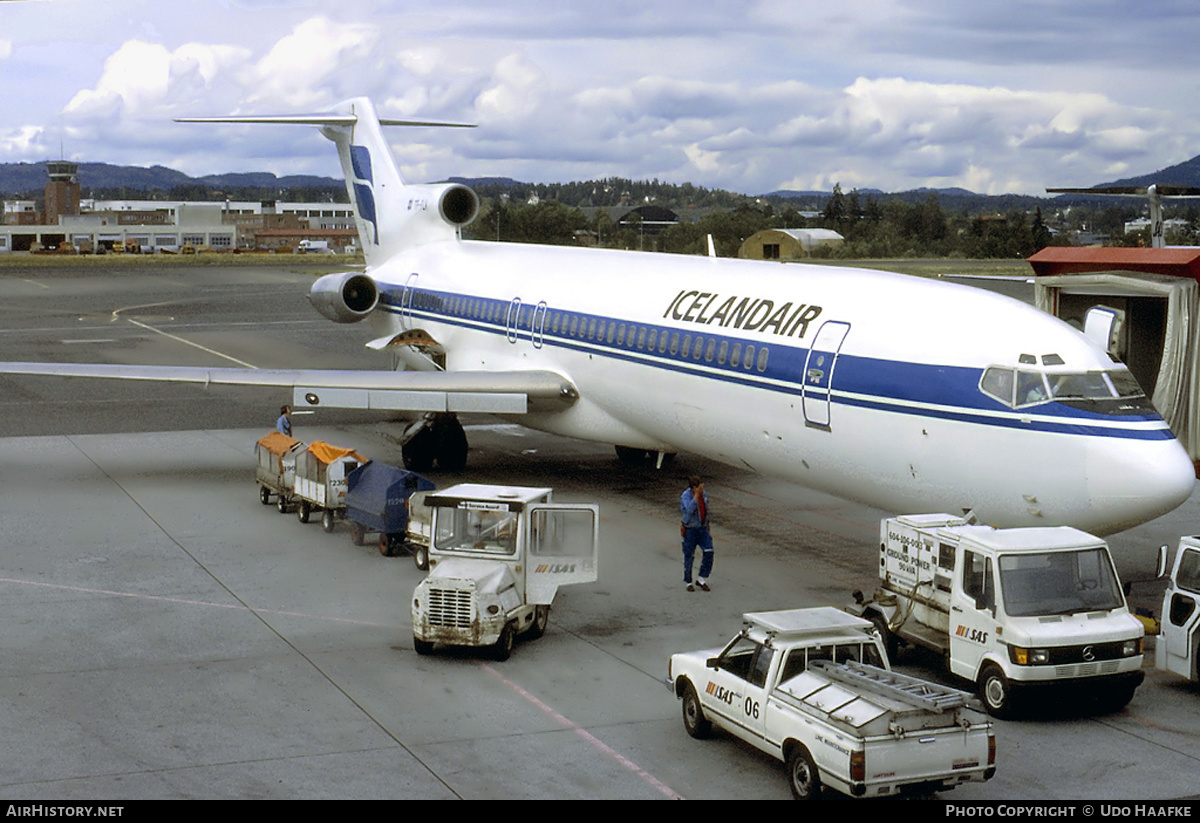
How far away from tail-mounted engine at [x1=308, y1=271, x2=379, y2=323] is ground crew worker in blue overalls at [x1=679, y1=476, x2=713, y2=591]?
567 inches

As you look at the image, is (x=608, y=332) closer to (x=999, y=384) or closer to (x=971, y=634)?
(x=999, y=384)

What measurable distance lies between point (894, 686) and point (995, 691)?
252cm

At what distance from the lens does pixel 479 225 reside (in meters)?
107

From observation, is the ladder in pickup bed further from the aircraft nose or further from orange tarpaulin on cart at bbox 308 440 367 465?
orange tarpaulin on cart at bbox 308 440 367 465

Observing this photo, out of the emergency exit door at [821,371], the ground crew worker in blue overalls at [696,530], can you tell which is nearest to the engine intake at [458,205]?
the emergency exit door at [821,371]

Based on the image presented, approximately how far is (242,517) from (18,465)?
7.19 metres

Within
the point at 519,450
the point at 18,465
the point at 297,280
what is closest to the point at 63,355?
the point at 18,465

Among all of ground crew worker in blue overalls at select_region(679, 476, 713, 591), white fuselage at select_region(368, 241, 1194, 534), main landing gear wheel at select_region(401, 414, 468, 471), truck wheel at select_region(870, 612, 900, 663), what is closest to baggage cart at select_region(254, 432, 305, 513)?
main landing gear wheel at select_region(401, 414, 468, 471)

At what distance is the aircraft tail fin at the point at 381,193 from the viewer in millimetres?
30781

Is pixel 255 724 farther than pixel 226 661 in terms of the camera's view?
No

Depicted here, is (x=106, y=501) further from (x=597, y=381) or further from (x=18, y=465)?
(x=597, y=381)

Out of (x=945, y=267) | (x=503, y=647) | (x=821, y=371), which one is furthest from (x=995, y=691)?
(x=945, y=267)

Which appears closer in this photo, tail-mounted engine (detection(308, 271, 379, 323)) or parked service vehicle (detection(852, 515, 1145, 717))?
parked service vehicle (detection(852, 515, 1145, 717))

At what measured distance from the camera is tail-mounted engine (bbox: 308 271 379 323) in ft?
100.0
